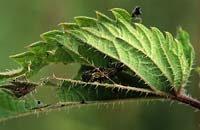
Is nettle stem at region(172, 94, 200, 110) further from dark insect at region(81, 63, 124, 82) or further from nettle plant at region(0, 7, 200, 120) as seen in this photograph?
dark insect at region(81, 63, 124, 82)

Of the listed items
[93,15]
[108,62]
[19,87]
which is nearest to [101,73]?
[108,62]

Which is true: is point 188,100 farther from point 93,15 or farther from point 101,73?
point 93,15

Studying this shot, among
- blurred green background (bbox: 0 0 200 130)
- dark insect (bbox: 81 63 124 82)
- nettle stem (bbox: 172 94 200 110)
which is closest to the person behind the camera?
nettle stem (bbox: 172 94 200 110)

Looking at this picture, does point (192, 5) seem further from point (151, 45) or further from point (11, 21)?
point (151, 45)

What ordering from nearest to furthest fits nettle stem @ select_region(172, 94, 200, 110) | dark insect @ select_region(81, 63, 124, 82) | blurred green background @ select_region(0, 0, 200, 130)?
nettle stem @ select_region(172, 94, 200, 110) → dark insect @ select_region(81, 63, 124, 82) → blurred green background @ select_region(0, 0, 200, 130)

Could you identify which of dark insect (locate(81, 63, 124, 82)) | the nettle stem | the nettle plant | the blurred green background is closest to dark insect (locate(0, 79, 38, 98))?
the nettle plant

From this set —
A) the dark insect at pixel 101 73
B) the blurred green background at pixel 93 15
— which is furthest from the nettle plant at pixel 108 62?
the blurred green background at pixel 93 15

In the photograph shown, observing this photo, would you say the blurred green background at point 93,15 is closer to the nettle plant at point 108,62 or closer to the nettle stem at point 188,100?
the nettle plant at point 108,62

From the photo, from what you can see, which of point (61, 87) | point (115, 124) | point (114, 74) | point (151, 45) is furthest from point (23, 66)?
point (115, 124)
